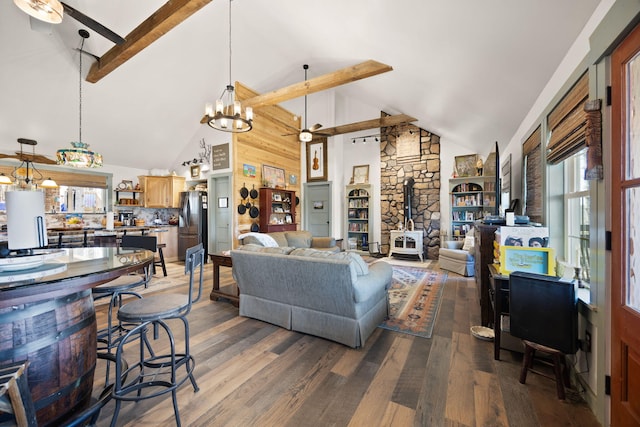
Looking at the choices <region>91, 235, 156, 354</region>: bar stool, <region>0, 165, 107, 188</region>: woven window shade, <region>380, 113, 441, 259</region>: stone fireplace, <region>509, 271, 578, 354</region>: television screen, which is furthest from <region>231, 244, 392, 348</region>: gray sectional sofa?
<region>0, 165, 107, 188</region>: woven window shade

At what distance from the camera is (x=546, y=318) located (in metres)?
1.74

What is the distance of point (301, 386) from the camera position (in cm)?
184

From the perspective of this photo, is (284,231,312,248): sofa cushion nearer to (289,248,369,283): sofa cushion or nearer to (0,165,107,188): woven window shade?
(289,248,369,283): sofa cushion

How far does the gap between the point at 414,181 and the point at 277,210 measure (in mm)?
3837

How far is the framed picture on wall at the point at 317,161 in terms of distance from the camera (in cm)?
767

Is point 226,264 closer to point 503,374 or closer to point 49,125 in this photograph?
point 503,374

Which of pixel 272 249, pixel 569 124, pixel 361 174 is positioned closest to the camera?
pixel 569 124

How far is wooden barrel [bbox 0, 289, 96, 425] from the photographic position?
3.67ft

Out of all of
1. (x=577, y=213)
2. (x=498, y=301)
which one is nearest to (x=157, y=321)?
(x=498, y=301)

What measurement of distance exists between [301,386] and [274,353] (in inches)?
20.2

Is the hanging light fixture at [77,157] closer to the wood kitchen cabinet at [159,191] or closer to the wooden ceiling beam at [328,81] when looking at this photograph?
the wooden ceiling beam at [328,81]

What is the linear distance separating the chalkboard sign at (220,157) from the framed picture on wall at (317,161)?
2651 mm

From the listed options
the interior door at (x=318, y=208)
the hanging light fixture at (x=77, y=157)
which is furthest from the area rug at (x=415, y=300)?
the hanging light fixture at (x=77, y=157)

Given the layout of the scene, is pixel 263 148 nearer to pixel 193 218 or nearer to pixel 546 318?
pixel 193 218
